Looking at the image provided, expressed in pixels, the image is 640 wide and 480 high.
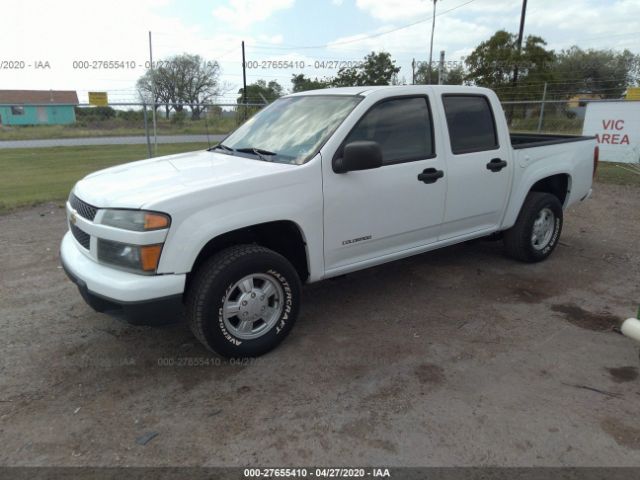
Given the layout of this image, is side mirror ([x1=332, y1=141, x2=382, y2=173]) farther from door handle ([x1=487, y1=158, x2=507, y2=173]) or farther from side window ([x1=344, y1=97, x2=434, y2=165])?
door handle ([x1=487, y1=158, x2=507, y2=173])

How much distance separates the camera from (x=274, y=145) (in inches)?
156

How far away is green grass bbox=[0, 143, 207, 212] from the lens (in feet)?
29.3

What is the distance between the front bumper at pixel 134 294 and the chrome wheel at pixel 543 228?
3.98m

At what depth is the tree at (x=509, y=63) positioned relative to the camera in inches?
1166

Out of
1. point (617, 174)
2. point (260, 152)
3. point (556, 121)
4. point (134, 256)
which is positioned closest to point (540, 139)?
point (260, 152)

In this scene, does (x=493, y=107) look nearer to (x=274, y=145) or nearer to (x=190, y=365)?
(x=274, y=145)

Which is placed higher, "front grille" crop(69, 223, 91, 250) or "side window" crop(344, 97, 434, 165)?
"side window" crop(344, 97, 434, 165)

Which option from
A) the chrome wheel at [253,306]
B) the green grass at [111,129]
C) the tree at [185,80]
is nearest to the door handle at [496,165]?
the chrome wheel at [253,306]

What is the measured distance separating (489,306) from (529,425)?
1.72 metres

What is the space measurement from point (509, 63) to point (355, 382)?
31.1 metres

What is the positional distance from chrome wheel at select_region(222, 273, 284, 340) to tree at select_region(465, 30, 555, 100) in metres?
29.2

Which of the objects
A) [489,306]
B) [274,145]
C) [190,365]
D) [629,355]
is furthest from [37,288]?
[629,355]

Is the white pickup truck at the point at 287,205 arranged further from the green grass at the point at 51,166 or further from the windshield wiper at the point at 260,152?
the green grass at the point at 51,166

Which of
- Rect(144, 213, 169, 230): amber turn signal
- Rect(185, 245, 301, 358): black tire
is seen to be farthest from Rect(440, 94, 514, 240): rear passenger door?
Rect(144, 213, 169, 230): amber turn signal
